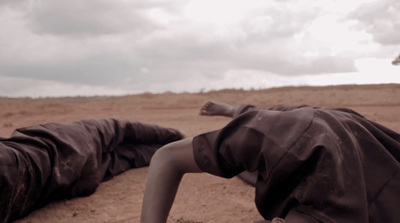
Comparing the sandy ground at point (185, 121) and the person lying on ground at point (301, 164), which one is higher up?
the person lying on ground at point (301, 164)

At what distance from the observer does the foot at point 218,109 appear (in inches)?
173

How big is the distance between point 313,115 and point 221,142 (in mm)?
346

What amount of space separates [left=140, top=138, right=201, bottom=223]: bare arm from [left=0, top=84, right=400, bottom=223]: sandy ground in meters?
0.83

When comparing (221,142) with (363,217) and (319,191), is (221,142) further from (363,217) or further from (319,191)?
(363,217)

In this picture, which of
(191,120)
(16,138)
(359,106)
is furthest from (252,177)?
(359,106)

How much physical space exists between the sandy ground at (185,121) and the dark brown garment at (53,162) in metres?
0.12

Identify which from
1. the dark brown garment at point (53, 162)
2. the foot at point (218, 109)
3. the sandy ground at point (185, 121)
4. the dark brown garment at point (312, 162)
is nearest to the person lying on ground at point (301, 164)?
the dark brown garment at point (312, 162)

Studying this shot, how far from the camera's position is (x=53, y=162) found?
2.59 metres

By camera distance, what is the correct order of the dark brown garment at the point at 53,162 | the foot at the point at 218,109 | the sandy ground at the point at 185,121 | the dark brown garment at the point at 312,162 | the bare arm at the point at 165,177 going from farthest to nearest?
the foot at the point at 218,109, the sandy ground at the point at 185,121, the dark brown garment at the point at 53,162, the bare arm at the point at 165,177, the dark brown garment at the point at 312,162

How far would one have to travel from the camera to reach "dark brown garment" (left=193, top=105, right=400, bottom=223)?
1.34 m

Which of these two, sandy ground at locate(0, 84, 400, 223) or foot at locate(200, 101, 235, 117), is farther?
foot at locate(200, 101, 235, 117)

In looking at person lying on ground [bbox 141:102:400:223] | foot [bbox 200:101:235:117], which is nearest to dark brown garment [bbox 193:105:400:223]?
person lying on ground [bbox 141:102:400:223]

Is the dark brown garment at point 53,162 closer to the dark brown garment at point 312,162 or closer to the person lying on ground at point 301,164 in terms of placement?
the person lying on ground at point 301,164

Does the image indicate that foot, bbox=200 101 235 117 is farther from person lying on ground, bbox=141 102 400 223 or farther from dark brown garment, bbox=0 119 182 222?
person lying on ground, bbox=141 102 400 223
